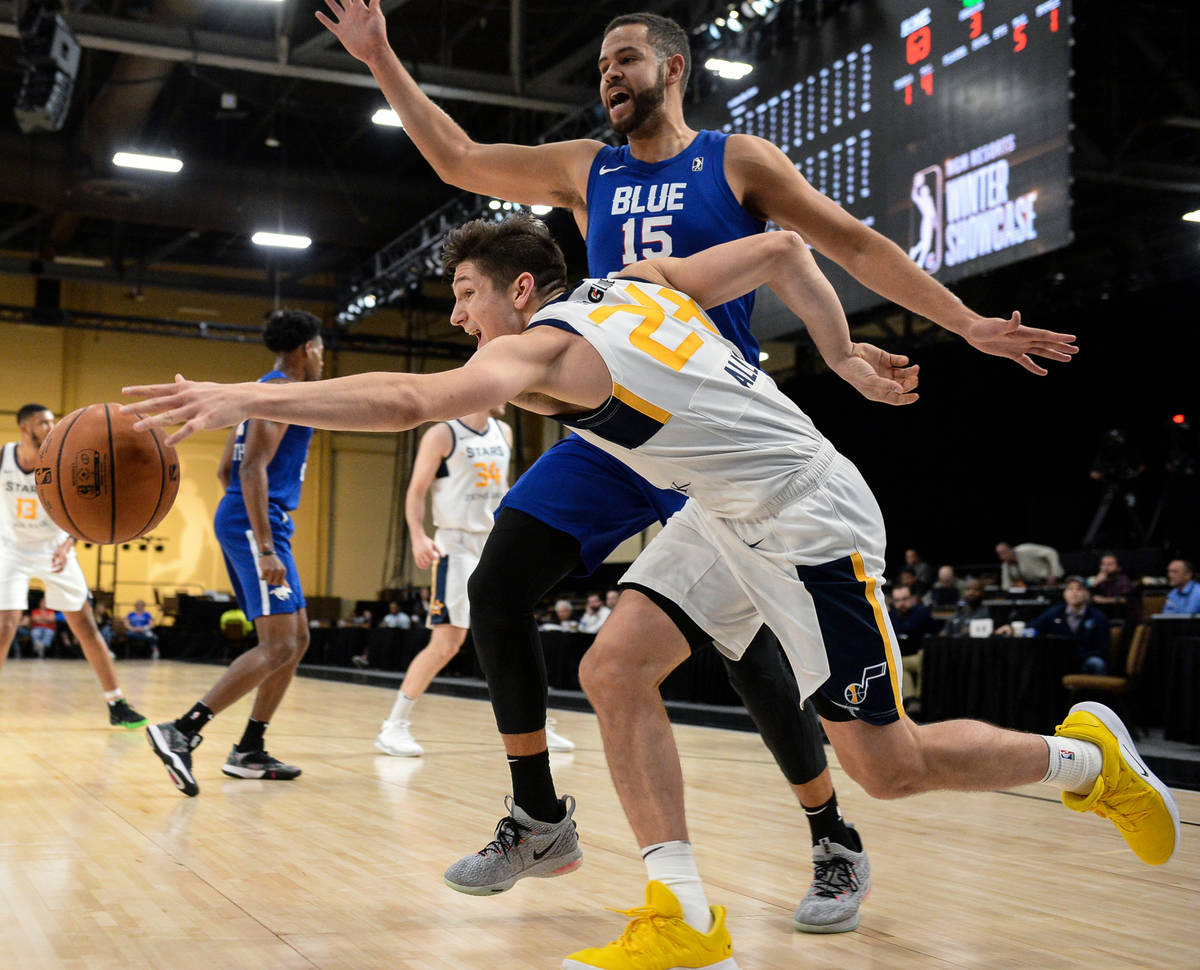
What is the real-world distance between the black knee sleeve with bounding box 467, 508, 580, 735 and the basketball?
2.66 ft

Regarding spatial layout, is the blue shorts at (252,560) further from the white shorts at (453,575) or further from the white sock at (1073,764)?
the white sock at (1073,764)

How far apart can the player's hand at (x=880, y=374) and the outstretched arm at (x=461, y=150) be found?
88 cm

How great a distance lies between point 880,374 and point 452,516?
3957 mm

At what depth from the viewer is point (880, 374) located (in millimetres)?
2400

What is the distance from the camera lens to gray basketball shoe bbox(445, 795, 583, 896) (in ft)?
8.27

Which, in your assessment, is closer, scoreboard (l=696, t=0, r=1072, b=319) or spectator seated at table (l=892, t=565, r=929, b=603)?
scoreboard (l=696, t=0, r=1072, b=319)

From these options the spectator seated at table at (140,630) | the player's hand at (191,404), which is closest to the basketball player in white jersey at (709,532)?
the player's hand at (191,404)

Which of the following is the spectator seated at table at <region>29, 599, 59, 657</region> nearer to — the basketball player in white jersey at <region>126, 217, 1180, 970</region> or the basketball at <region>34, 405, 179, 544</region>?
the basketball at <region>34, 405, 179, 544</region>

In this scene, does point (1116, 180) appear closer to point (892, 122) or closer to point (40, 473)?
point (892, 122)

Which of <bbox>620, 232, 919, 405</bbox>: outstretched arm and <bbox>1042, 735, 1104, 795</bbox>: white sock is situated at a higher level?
<bbox>620, 232, 919, 405</bbox>: outstretched arm

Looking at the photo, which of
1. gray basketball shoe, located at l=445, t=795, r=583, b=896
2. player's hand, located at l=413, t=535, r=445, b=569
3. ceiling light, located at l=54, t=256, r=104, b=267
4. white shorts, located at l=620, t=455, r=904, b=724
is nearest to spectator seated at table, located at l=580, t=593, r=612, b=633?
player's hand, located at l=413, t=535, r=445, b=569

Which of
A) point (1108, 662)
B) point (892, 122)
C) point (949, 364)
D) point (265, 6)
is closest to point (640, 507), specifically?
point (892, 122)

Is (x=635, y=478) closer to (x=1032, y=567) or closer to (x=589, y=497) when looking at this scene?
(x=589, y=497)

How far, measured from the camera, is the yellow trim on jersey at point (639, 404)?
2.00 m
